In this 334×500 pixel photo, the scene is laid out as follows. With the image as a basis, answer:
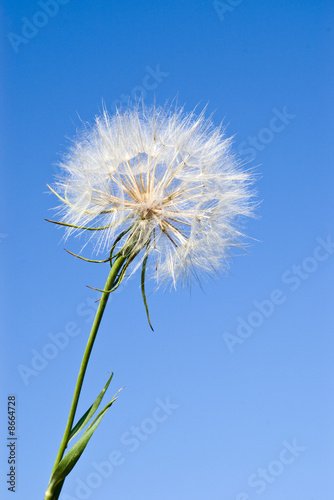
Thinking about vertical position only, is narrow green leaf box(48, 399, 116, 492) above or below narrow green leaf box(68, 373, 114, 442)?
below

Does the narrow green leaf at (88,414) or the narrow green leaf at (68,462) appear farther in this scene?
the narrow green leaf at (88,414)

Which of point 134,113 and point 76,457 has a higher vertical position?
point 134,113

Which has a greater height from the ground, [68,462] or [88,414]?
[88,414]

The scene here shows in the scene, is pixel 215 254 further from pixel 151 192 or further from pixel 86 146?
pixel 86 146

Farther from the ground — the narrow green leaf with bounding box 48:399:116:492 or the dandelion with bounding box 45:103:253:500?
the dandelion with bounding box 45:103:253:500

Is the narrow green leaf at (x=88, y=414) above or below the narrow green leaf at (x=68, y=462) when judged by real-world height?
above

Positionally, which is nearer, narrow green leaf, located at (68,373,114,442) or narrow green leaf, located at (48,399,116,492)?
narrow green leaf, located at (48,399,116,492)

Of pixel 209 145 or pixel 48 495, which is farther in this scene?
pixel 209 145

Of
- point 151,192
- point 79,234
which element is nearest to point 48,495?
point 79,234

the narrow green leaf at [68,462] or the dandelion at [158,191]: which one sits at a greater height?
the dandelion at [158,191]

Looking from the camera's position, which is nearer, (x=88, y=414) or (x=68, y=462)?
(x=68, y=462)

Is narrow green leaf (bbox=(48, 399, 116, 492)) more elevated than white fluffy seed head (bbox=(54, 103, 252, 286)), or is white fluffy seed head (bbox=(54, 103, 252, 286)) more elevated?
white fluffy seed head (bbox=(54, 103, 252, 286))
